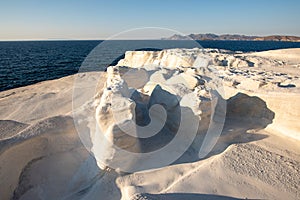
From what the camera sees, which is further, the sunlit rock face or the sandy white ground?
the sunlit rock face

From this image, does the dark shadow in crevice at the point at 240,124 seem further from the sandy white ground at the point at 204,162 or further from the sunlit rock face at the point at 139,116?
the sunlit rock face at the point at 139,116

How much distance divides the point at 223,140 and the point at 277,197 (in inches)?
91.5

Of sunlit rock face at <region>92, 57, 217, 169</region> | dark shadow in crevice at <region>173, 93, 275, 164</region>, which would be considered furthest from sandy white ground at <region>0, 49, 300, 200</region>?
sunlit rock face at <region>92, 57, 217, 169</region>

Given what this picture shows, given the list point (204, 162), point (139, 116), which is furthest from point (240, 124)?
point (139, 116)

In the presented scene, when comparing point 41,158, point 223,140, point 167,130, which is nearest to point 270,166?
point 223,140

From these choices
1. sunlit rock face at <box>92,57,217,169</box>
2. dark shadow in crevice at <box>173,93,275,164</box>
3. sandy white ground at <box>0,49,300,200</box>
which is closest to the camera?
sandy white ground at <box>0,49,300,200</box>

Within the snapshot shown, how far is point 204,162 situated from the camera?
5.89m

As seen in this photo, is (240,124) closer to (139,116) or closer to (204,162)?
(204,162)

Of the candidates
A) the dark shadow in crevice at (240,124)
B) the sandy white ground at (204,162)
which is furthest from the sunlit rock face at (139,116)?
the dark shadow in crevice at (240,124)

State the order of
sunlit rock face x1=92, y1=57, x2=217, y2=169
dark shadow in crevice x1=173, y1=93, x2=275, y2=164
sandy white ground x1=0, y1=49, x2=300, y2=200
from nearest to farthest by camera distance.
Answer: sandy white ground x1=0, y1=49, x2=300, y2=200, sunlit rock face x1=92, y1=57, x2=217, y2=169, dark shadow in crevice x1=173, y1=93, x2=275, y2=164

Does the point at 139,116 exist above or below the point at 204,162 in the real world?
above

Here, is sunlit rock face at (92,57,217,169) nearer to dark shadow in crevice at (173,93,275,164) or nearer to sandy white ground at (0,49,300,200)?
sandy white ground at (0,49,300,200)

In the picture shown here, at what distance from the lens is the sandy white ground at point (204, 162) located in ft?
16.7

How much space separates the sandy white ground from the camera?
5.09m
